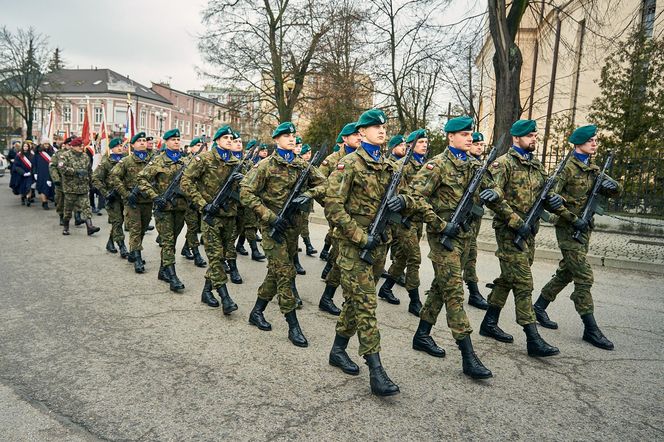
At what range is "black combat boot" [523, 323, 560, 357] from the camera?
4.59 m

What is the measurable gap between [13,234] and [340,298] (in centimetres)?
736

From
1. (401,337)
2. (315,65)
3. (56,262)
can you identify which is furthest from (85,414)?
(315,65)

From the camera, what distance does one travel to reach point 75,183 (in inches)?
408

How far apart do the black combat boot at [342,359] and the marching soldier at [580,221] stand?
2603mm

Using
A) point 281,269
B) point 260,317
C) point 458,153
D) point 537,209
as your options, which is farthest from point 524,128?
point 260,317

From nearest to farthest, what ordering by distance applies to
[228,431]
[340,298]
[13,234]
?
[228,431] → [340,298] → [13,234]


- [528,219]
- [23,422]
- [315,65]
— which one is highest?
[315,65]

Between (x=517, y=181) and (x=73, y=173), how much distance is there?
898 centimetres

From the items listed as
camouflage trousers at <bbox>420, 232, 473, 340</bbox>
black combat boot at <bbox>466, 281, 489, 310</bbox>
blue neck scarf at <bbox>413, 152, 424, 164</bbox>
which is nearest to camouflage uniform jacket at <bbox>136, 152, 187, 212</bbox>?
blue neck scarf at <bbox>413, 152, 424, 164</bbox>

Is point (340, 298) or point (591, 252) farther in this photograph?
point (591, 252)

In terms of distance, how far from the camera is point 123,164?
8.00 m

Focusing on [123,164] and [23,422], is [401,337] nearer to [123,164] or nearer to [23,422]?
[23,422]

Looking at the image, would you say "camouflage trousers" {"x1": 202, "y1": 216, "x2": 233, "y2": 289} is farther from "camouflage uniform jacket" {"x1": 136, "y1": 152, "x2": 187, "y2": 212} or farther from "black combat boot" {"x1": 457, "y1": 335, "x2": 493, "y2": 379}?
"black combat boot" {"x1": 457, "y1": 335, "x2": 493, "y2": 379}

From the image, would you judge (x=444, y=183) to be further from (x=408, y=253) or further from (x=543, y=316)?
(x=543, y=316)
